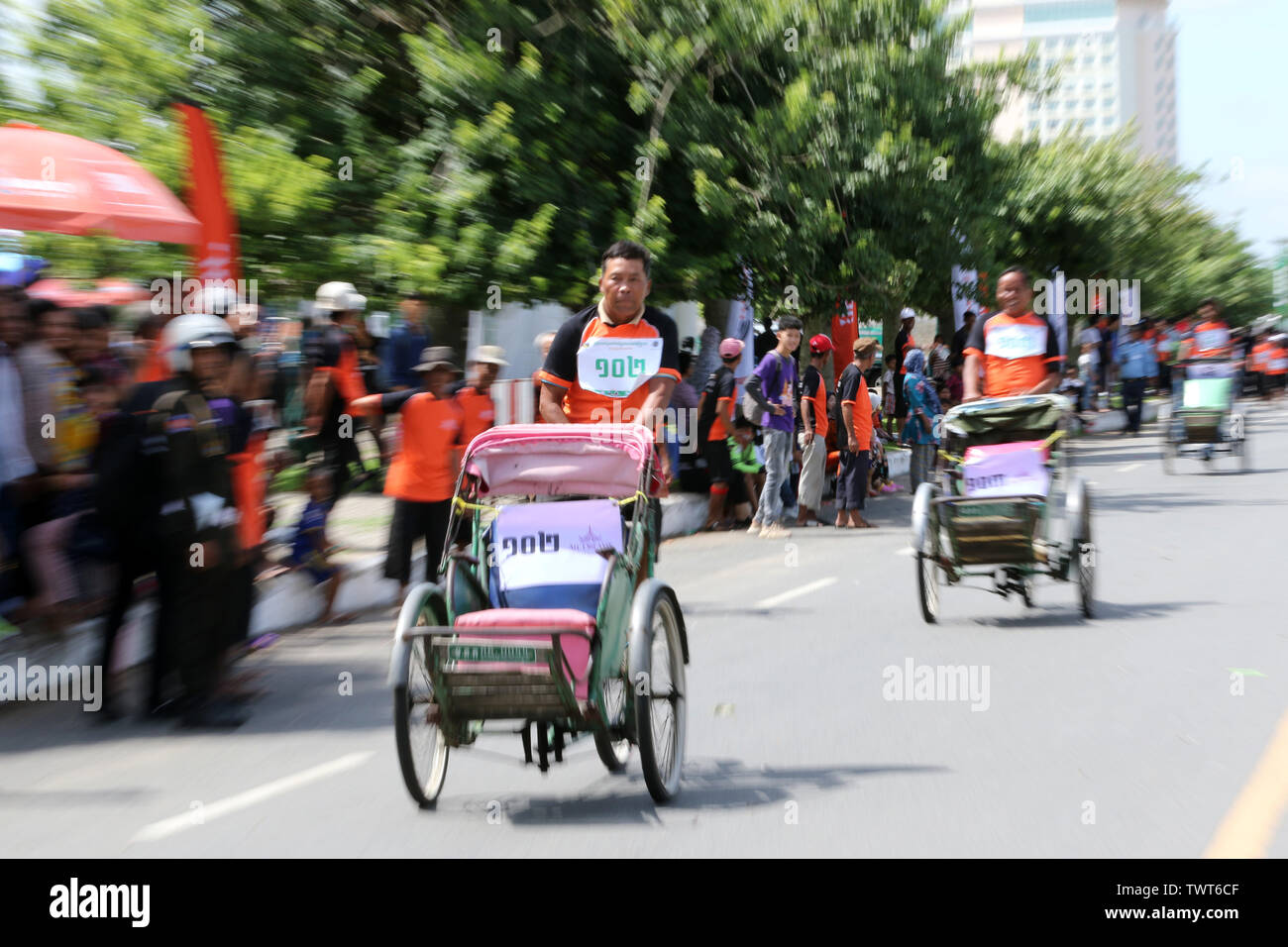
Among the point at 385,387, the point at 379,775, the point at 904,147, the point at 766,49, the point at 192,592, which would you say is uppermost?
the point at 766,49

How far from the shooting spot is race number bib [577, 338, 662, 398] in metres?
6.75

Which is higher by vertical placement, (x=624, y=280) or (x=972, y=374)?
(x=624, y=280)

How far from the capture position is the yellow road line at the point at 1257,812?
4.84 meters

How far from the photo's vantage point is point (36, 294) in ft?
26.8

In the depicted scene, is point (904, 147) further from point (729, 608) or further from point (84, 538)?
point (84, 538)

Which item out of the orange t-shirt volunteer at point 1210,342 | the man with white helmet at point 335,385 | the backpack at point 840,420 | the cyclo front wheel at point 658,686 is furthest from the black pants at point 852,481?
the cyclo front wheel at point 658,686

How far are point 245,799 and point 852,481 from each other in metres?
10.6

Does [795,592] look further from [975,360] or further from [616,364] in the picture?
[616,364]

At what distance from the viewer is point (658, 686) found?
5848mm

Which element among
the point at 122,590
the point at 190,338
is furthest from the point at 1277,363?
the point at 190,338

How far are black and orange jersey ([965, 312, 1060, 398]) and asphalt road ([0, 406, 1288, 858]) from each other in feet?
5.00

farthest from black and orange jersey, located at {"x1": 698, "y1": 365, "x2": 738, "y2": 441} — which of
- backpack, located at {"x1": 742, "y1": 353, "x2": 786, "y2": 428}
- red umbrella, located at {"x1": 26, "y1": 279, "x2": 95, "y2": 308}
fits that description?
red umbrella, located at {"x1": 26, "y1": 279, "x2": 95, "y2": 308}

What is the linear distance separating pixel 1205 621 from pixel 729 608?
3.10m

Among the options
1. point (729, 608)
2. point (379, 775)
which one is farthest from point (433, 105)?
point (379, 775)
